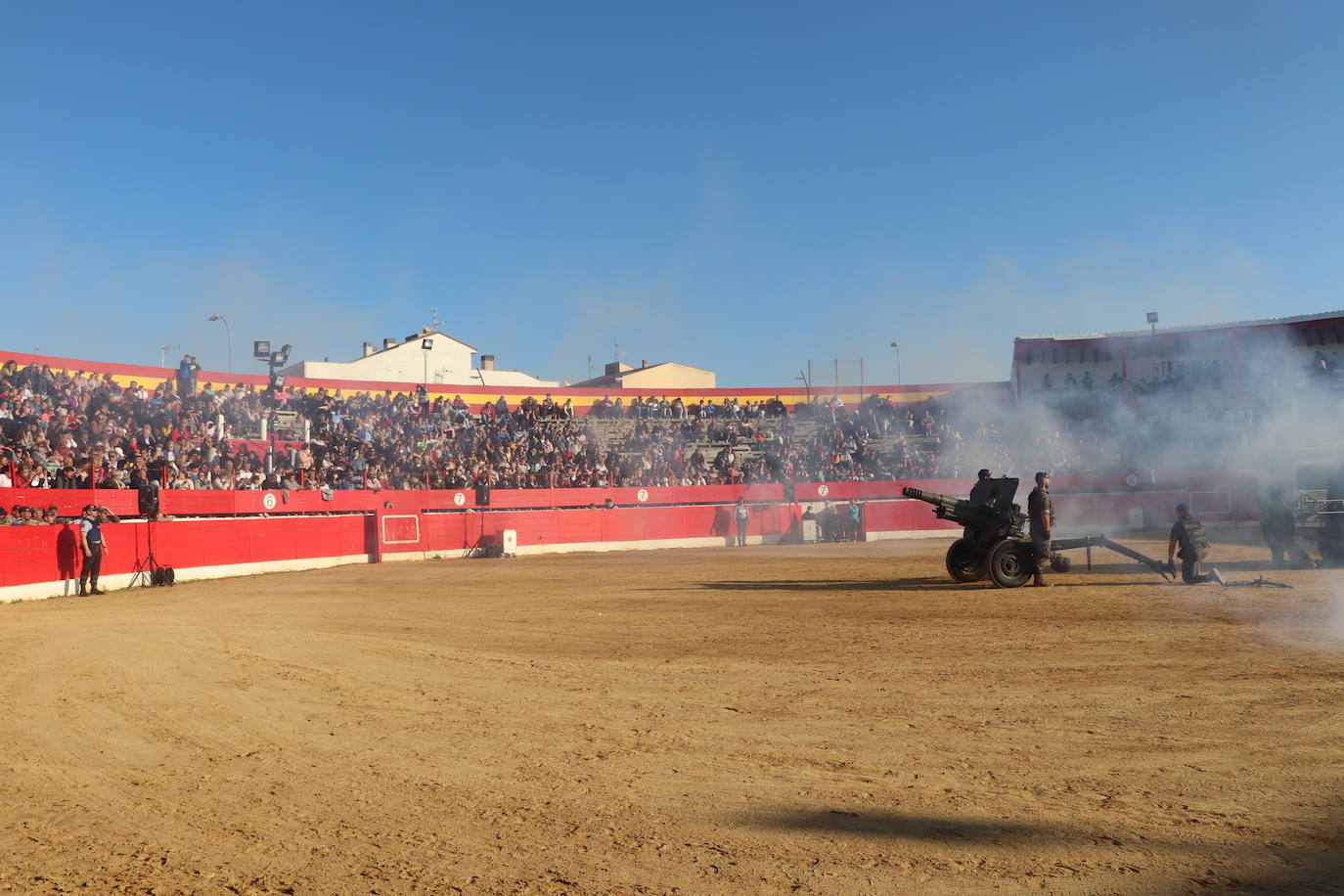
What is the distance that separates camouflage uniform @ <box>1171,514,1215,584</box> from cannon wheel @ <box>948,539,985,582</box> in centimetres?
A: 320

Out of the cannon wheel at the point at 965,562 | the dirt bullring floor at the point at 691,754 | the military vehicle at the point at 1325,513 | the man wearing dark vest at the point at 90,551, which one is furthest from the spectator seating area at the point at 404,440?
the military vehicle at the point at 1325,513

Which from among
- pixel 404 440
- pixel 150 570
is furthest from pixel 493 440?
pixel 150 570

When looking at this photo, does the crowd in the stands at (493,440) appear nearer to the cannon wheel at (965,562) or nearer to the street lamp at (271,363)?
the street lamp at (271,363)

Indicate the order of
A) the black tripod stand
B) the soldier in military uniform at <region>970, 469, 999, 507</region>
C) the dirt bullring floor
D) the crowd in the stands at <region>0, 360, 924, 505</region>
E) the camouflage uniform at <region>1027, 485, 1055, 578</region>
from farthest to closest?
1. the crowd in the stands at <region>0, 360, 924, 505</region>
2. the black tripod stand
3. the soldier in military uniform at <region>970, 469, 999, 507</region>
4. the camouflage uniform at <region>1027, 485, 1055, 578</region>
5. the dirt bullring floor

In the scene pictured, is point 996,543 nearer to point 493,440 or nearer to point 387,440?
point 387,440

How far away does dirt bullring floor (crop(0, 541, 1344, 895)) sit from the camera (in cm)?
457

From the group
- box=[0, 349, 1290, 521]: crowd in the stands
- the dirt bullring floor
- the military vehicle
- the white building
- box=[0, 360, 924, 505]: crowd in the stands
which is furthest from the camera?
the white building

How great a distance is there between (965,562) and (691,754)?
38.0ft

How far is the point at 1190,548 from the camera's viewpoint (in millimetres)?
15555

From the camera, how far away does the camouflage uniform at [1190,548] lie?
1557 centimetres

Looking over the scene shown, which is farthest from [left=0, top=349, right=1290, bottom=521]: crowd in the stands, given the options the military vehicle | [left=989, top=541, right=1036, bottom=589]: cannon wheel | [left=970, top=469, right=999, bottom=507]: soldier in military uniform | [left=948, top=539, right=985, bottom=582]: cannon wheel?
[left=989, top=541, right=1036, bottom=589]: cannon wheel

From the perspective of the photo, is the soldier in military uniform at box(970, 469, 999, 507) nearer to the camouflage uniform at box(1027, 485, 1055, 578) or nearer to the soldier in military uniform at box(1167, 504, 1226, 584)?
the camouflage uniform at box(1027, 485, 1055, 578)

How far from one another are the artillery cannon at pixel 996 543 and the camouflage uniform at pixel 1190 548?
0.35 meters

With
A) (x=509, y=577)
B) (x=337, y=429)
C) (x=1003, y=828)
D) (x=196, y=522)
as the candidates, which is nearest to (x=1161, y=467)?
(x=509, y=577)
